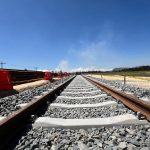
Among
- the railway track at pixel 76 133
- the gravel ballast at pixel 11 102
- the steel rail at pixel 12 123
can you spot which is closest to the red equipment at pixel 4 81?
the gravel ballast at pixel 11 102

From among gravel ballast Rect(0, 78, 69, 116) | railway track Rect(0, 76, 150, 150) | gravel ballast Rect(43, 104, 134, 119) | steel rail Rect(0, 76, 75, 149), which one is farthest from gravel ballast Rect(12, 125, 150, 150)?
gravel ballast Rect(0, 78, 69, 116)

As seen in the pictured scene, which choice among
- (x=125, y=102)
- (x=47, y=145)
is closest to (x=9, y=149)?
(x=47, y=145)

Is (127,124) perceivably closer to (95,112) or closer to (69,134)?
(69,134)

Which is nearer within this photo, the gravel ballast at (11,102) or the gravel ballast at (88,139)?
the gravel ballast at (88,139)

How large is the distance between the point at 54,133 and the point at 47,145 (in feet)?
1.75

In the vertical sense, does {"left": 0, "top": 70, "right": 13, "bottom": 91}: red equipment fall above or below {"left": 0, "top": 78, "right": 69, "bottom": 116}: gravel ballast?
above

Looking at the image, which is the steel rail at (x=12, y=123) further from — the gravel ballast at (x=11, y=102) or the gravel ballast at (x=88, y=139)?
the gravel ballast at (x=11, y=102)

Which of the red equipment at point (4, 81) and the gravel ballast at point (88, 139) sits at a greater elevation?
the red equipment at point (4, 81)

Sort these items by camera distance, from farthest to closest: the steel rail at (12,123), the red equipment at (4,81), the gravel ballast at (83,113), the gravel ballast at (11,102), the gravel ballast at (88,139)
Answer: the red equipment at (4,81)
the gravel ballast at (11,102)
the gravel ballast at (83,113)
the steel rail at (12,123)
the gravel ballast at (88,139)

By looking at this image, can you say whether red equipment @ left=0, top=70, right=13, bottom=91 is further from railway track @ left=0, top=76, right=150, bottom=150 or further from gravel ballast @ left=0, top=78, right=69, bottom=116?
railway track @ left=0, top=76, right=150, bottom=150

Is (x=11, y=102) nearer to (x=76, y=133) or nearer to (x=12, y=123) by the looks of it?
(x=12, y=123)

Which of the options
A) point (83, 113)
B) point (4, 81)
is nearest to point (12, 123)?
point (83, 113)

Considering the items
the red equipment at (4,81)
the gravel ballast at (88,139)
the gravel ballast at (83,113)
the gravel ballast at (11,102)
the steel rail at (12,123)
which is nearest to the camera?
the gravel ballast at (88,139)

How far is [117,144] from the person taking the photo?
344 cm
